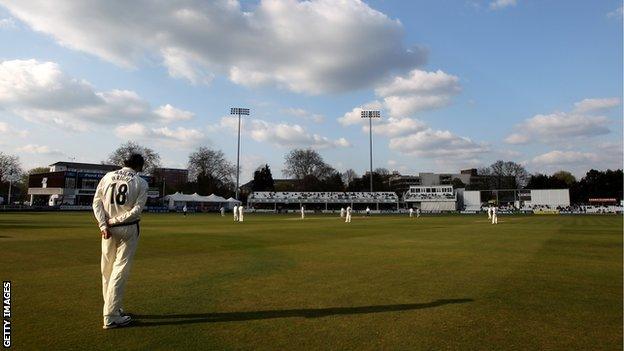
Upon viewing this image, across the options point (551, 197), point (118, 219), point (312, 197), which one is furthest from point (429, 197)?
point (118, 219)

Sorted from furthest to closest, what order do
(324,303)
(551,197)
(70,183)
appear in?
(551,197), (70,183), (324,303)

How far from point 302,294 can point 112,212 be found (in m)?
3.47

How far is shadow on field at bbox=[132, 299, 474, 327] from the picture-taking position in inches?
227

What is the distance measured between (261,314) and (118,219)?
2512 mm

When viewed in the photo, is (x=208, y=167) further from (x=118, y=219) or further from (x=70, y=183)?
(x=118, y=219)

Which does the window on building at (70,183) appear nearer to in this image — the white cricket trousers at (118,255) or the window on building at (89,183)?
the window on building at (89,183)

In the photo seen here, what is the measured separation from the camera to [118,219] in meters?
6.10

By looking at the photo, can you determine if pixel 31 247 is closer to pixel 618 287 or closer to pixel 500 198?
pixel 618 287

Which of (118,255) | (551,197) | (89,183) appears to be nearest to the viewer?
(118,255)

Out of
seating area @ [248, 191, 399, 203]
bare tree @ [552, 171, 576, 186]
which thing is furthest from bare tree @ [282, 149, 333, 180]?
bare tree @ [552, 171, 576, 186]

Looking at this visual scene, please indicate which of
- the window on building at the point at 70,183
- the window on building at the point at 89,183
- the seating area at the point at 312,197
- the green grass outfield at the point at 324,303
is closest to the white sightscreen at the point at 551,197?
the seating area at the point at 312,197

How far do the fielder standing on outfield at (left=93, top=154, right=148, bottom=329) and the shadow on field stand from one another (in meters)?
0.55

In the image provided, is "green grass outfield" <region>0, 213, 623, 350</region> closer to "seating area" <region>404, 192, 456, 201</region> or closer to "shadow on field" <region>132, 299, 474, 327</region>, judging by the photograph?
"shadow on field" <region>132, 299, 474, 327</region>

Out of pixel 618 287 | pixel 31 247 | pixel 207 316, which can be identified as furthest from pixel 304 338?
pixel 31 247
